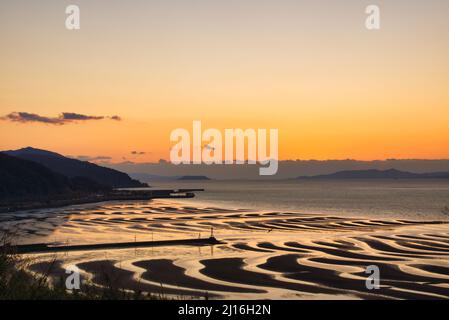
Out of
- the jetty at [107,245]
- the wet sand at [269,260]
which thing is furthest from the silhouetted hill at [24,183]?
the jetty at [107,245]

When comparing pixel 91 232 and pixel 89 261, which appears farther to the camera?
pixel 91 232

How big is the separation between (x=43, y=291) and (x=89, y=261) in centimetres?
2864

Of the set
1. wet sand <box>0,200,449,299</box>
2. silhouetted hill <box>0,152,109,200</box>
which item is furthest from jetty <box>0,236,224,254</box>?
silhouetted hill <box>0,152,109,200</box>

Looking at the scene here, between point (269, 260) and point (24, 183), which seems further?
point (24, 183)

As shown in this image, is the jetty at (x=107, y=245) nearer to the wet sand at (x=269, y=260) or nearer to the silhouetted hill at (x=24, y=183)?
the wet sand at (x=269, y=260)

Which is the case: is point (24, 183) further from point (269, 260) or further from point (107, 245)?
point (269, 260)

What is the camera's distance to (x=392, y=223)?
8175cm

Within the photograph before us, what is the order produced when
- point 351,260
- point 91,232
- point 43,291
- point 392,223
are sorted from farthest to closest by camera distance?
point 392,223 < point 91,232 < point 351,260 < point 43,291

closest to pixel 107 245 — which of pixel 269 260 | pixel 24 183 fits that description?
pixel 269 260

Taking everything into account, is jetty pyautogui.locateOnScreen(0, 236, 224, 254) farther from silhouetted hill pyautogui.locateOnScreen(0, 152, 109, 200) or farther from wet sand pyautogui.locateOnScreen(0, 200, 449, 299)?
silhouetted hill pyautogui.locateOnScreen(0, 152, 109, 200)
